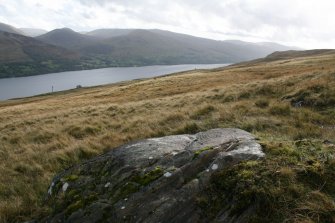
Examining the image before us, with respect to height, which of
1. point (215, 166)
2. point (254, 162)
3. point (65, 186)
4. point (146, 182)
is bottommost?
point (65, 186)

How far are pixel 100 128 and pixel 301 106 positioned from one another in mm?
9589

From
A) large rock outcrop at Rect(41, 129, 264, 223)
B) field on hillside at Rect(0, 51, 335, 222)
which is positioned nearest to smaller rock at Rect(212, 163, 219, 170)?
large rock outcrop at Rect(41, 129, 264, 223)

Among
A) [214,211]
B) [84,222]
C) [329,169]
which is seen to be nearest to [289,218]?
[214,211]

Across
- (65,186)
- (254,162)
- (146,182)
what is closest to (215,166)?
(254,162)

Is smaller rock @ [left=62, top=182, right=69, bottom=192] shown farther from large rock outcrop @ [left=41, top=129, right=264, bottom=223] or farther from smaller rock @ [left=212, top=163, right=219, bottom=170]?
smaller rock @ [left=212, top=163, right=219, bottom=170]

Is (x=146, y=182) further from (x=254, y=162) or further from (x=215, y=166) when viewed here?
(x=254, y=162)

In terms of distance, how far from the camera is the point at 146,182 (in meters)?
6.06

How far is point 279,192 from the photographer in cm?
460

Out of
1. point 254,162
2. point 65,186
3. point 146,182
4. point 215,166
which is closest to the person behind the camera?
point 254,162

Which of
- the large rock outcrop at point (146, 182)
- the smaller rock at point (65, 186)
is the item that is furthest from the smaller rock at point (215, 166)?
the smaller rock at point (65, 186)

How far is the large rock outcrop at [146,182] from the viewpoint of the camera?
17.5ft

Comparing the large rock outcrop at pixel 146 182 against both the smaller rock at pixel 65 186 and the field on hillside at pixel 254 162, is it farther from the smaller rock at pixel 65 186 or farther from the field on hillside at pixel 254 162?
the field on hillside at pixel 254 162

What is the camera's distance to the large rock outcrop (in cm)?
534

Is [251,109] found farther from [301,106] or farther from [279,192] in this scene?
[279,192]
